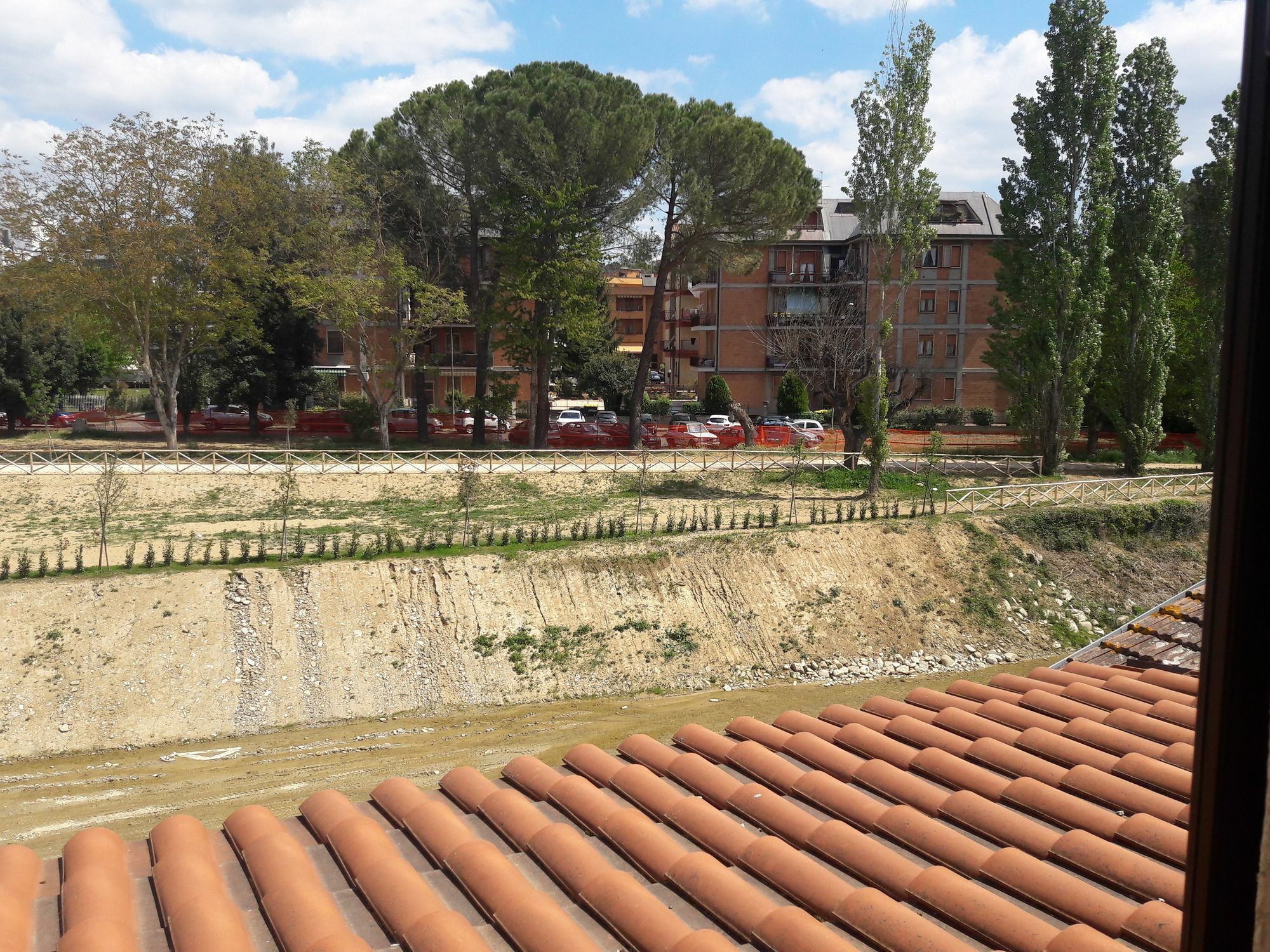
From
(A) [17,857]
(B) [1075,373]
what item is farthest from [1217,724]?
(B) [1075,373]

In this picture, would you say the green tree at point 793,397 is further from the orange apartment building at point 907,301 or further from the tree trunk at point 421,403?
the tree trunk at point 421,403

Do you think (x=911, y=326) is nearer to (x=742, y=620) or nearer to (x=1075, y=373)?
(x=1075, y=373)

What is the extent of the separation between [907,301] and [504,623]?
113 feet

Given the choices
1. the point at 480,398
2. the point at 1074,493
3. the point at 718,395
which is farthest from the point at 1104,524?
the point at 718,395

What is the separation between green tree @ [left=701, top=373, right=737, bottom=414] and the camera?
160 feet

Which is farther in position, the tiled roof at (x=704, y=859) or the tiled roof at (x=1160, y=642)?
the tiled roof at (x=1160, y=642)

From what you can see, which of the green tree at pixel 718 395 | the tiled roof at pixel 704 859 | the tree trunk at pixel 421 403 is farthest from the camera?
the green tree at pixel 718 395

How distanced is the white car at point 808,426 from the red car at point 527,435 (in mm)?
10094

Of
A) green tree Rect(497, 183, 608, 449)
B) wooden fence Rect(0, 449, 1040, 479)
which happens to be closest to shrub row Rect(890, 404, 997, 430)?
wooden fence Rect(0, 449, 1040, 479)

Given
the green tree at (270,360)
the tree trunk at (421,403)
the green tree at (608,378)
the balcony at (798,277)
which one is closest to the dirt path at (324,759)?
the tree trunk at (421,403)

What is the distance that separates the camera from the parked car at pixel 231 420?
4144cm

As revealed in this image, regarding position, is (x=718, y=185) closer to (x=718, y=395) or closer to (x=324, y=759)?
(x=718, y=395)

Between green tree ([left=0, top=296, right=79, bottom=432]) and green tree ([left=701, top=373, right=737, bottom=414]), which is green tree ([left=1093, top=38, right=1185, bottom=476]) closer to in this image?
green tree ([left=701, top=373, right=737, bottom=414])

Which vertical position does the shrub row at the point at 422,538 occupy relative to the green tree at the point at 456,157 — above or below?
below
